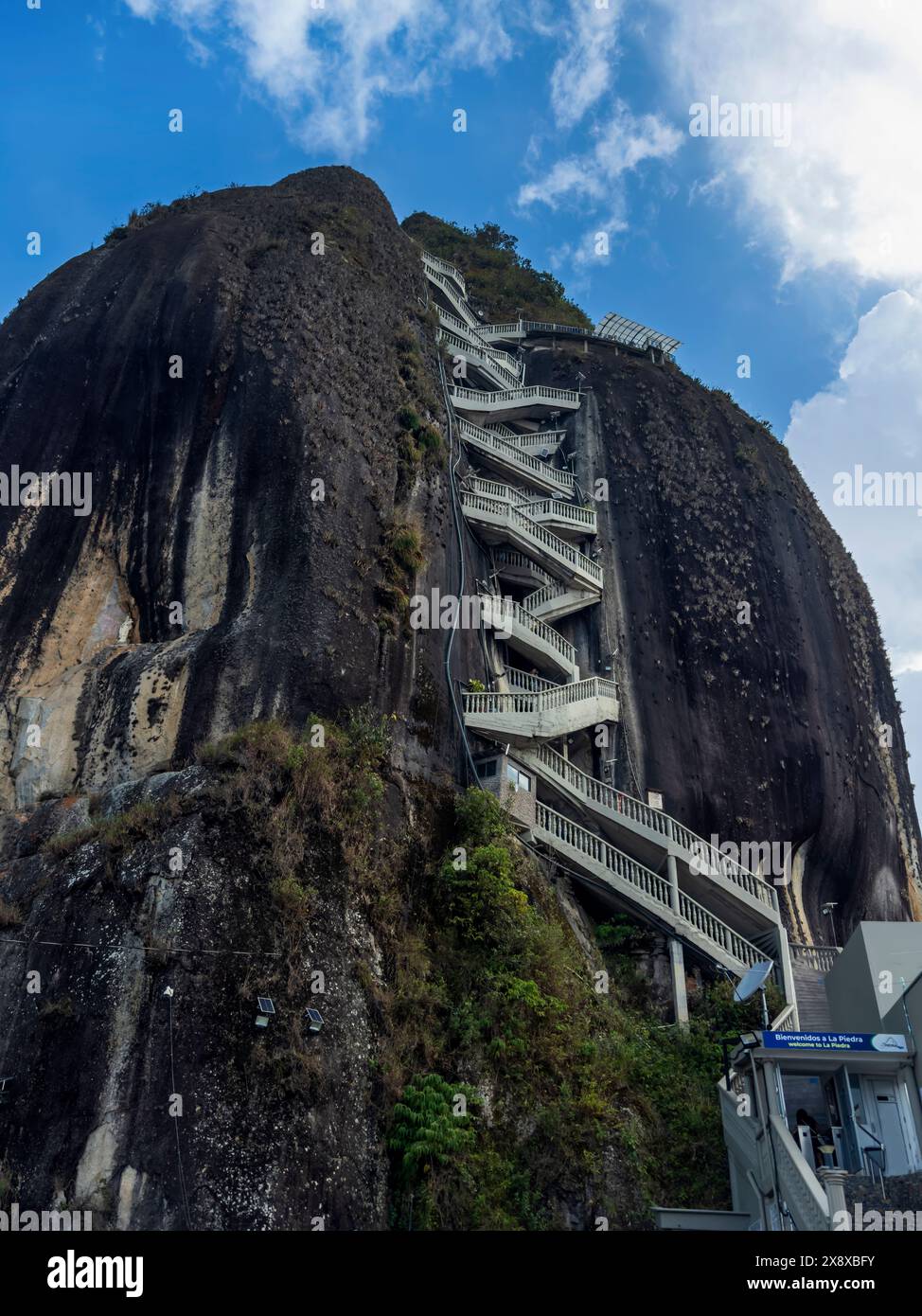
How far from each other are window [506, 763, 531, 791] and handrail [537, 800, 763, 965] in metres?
0.58

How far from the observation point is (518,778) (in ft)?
83.5

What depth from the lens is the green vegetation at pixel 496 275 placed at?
1959 inches

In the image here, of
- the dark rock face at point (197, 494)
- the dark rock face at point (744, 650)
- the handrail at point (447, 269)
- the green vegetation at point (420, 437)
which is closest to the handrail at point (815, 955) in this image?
the dark rock face at point (744, 650)

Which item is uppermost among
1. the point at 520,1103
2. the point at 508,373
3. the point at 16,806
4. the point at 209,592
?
the point at 508,373

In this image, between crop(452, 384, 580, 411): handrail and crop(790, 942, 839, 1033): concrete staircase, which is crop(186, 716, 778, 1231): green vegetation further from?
crop(452, 384, 580, 411): handrail

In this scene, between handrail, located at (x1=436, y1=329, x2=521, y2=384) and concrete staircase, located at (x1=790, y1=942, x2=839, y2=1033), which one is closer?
concrete staircase, located at (x1=790, y1=942, x2=839, y2=1033)

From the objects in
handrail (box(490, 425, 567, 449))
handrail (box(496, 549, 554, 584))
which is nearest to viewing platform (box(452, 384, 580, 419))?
handrail (box(490, 425, 567, 449))

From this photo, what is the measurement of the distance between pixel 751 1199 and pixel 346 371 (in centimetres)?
2101

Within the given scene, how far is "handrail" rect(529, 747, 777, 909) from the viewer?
83.0 ft

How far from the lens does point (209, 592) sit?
23484 millimetres

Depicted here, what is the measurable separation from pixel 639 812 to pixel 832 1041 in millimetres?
10335
